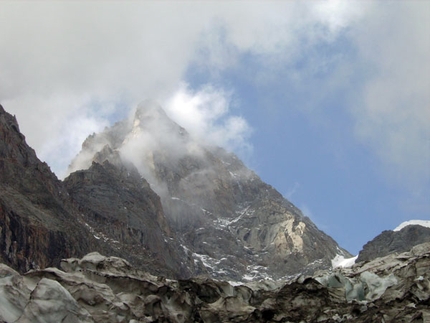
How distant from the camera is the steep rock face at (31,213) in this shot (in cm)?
13538

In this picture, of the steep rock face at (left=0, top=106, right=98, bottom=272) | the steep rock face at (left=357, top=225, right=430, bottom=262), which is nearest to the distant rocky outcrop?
the steep rock face at (left=0, top=106, right=98, bottom=272)

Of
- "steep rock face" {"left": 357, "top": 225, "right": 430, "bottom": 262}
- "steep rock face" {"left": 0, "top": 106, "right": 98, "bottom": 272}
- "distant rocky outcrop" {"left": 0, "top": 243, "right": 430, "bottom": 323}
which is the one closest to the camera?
"distant rocky outcrop" {"left": 0, "top": 243, "right": 430, "bottom": 323}

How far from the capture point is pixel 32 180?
16475 cm

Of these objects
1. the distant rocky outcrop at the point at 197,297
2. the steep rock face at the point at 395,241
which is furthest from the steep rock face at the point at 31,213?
the distant rocky outcrop at the point at 197,297

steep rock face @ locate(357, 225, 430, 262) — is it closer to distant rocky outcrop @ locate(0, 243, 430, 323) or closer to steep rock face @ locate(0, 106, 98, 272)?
steep rock face @ locate(0, 106, 98, 272)

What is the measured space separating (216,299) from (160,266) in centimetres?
11827

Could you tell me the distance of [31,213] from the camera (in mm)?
148375

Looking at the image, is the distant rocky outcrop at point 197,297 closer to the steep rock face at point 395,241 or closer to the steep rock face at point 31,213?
the steep rock face at point 31,213

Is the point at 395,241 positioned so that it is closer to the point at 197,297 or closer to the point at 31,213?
the point at 31,213

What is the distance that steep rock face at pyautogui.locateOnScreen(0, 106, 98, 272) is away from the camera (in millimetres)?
135375

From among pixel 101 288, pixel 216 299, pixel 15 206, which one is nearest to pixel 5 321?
pixel 101 288

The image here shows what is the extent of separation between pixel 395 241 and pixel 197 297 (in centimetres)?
14376

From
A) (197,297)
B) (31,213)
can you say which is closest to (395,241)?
(31,213)

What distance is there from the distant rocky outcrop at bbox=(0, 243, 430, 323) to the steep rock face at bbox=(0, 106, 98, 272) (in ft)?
244
